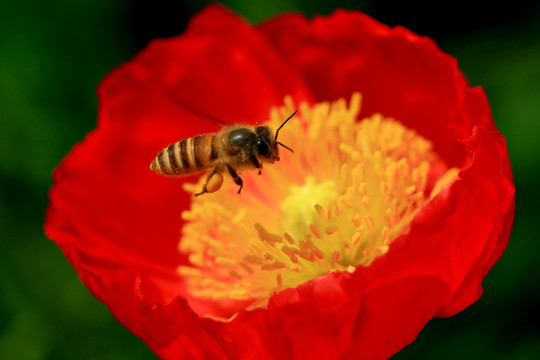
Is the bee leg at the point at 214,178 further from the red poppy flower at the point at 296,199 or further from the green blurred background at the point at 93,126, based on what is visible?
the green blurred background at the point at 93,126

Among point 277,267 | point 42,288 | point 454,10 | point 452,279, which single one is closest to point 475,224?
point 452,279

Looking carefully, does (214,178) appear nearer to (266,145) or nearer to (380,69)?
(266,145)

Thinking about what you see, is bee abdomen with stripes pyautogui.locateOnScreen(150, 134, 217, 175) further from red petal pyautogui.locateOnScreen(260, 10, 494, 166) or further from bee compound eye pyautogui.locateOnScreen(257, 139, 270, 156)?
red petal pyautogui.locateOnScreen(260, 10, 494, 166)

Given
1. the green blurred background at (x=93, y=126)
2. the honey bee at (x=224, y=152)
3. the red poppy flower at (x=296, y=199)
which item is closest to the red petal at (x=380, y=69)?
the red poppy flower at (x=296, y=199)

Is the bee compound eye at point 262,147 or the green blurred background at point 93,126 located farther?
the green blurred background at point 93,126

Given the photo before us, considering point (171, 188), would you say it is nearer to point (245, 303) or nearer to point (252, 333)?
point (245, 303)

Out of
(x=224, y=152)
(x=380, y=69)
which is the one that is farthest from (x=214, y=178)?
(x=380, y=69)
